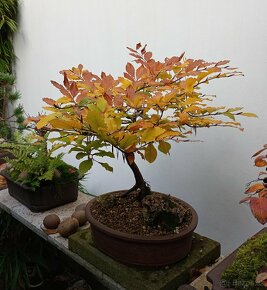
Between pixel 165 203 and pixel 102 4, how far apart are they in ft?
3.91

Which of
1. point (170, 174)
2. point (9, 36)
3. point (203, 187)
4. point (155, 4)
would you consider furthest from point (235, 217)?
point (9, 36)

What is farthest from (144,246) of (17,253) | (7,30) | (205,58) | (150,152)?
(7,30)

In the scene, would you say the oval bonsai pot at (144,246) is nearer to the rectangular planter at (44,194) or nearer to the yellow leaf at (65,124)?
the yellow leaf at (65,124)

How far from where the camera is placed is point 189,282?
99cm

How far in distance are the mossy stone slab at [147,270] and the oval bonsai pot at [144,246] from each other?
0.07 ft

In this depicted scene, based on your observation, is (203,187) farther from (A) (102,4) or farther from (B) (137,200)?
(A) (102,4)

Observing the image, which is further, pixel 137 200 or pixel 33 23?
pixel 33 23

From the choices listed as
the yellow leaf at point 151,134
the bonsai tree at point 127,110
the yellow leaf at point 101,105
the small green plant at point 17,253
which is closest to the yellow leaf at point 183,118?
the bonsai tree at point 127,110

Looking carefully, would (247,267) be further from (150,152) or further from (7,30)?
(7,30)

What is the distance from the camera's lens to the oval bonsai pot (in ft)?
3.12

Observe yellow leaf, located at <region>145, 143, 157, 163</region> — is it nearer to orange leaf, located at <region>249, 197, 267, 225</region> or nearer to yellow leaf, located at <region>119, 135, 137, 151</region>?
yellow leaf, located at <region>119, 135, 137, 151</region>

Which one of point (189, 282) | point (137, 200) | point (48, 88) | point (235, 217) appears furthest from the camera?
point (48, 88)

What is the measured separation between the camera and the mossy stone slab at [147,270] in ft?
3.10

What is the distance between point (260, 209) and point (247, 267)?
0.24 m
